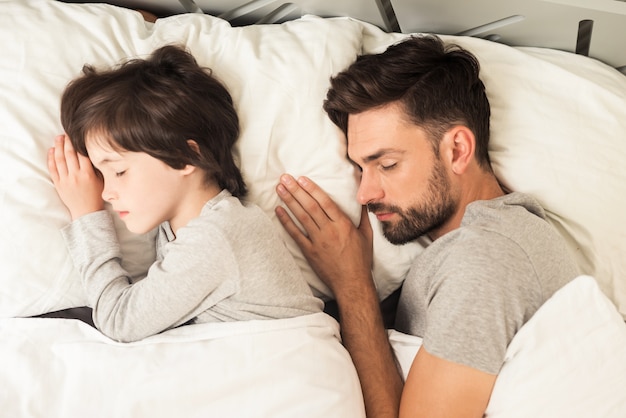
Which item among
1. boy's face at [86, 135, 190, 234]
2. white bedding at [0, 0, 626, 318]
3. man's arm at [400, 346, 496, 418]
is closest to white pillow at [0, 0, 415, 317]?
white bedding at [0, 0, 626, 318]

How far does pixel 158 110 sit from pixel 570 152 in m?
0.83

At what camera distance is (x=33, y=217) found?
1.07 meters

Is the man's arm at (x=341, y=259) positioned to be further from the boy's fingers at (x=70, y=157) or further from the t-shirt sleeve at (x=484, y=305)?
the boy's fingers at (x=70, y=157)

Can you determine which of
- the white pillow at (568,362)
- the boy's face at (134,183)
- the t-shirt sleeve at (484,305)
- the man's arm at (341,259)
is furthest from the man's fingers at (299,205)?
the white pillow at (568,362)

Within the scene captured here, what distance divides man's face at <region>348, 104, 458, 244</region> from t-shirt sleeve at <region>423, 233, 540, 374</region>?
17 centimetres

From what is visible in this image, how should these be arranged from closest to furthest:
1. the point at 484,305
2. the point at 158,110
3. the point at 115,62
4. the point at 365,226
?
1. the point at 484,305
2. the point at 158,110
3. the point at 115,62
4. the point at 365,226

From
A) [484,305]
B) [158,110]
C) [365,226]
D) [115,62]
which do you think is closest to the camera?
[484,305]

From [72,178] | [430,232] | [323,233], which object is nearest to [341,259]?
[323,233]

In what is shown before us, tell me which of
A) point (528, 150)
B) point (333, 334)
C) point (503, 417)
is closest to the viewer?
point (503, 417)

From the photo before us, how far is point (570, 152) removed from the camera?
3.95 ft

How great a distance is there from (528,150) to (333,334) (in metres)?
0.55

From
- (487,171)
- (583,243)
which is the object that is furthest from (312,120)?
(583,243)

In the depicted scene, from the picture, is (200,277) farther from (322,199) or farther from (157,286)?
(322,199)

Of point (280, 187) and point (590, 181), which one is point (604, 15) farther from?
point (280, 187)
